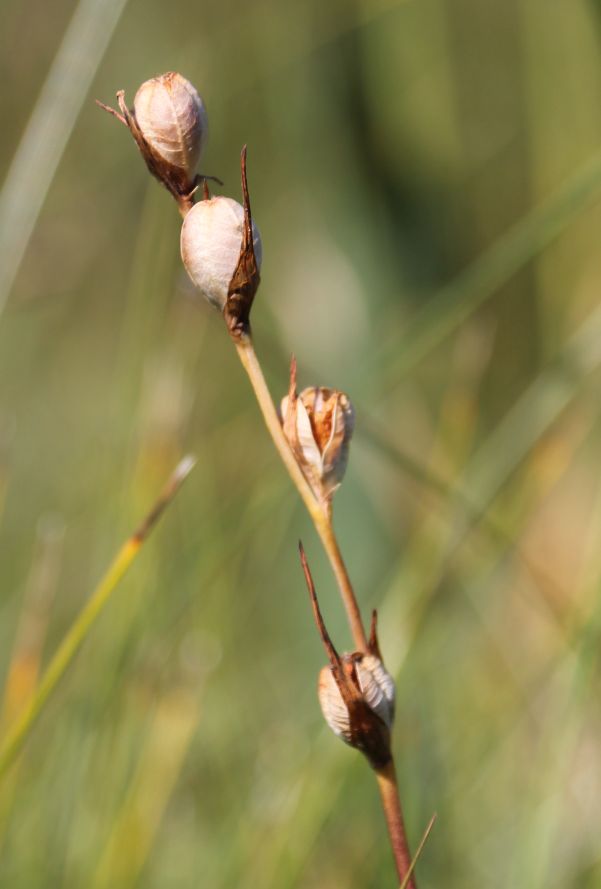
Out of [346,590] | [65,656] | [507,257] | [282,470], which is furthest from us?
[282,470]

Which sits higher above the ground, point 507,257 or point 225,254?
point 507,257

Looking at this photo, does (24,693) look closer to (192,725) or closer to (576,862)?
(192,725)

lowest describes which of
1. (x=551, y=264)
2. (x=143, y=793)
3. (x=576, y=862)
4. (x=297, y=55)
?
(x=576, y=862)

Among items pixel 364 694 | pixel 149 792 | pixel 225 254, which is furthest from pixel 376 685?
pixel 149 792

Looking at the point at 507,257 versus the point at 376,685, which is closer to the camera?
the point at 376,685

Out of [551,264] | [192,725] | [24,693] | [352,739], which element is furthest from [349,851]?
[551,264]

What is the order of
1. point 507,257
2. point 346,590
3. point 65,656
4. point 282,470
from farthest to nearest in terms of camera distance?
1. point 282,470
2. point 507,257
3. point 65,656
4. point 346,590

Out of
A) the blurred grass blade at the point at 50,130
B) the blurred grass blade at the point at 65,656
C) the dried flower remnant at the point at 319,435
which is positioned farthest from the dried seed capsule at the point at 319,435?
the blurred grass blade at the point at 50,130

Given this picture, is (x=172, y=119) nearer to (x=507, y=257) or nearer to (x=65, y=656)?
(x=65, y=656)

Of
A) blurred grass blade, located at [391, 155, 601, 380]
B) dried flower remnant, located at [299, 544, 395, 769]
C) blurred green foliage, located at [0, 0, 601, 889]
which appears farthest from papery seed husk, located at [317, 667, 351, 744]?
blurred grass blade, located at [391, 155, 601, 380]
